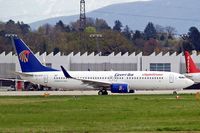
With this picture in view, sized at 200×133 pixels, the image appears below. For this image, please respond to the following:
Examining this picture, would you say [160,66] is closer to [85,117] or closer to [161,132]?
[85,117]

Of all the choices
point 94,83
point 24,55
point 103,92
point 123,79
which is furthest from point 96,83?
point 24,55

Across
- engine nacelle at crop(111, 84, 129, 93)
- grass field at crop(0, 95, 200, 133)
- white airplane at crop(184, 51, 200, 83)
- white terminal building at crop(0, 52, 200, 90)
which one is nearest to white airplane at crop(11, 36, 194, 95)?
engine nacelle at crop(111, 84, 129, 93)

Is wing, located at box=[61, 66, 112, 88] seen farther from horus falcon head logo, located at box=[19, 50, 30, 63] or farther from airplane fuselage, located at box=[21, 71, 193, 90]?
horus falcon head logo, located at box=[19, 50, 30, 63]

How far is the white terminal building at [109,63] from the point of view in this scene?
5463 inches

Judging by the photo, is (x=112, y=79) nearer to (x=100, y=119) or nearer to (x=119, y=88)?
(x=119, y=88)

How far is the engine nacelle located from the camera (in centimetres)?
8906

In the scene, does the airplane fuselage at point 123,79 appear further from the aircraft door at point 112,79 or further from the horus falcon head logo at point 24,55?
the horus falcon head logo at point 24,55

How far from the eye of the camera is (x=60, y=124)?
1567 inches

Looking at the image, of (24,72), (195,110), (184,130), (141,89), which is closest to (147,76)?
(141,89)

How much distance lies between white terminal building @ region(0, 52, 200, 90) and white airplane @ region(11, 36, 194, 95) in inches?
1746

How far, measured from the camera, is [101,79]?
92.1 meters

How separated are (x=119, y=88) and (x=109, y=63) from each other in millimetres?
51262

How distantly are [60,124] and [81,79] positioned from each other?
169ft

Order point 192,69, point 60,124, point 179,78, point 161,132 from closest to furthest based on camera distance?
point 161,132 → point 60,124 → point 179,78 → point 192,69
